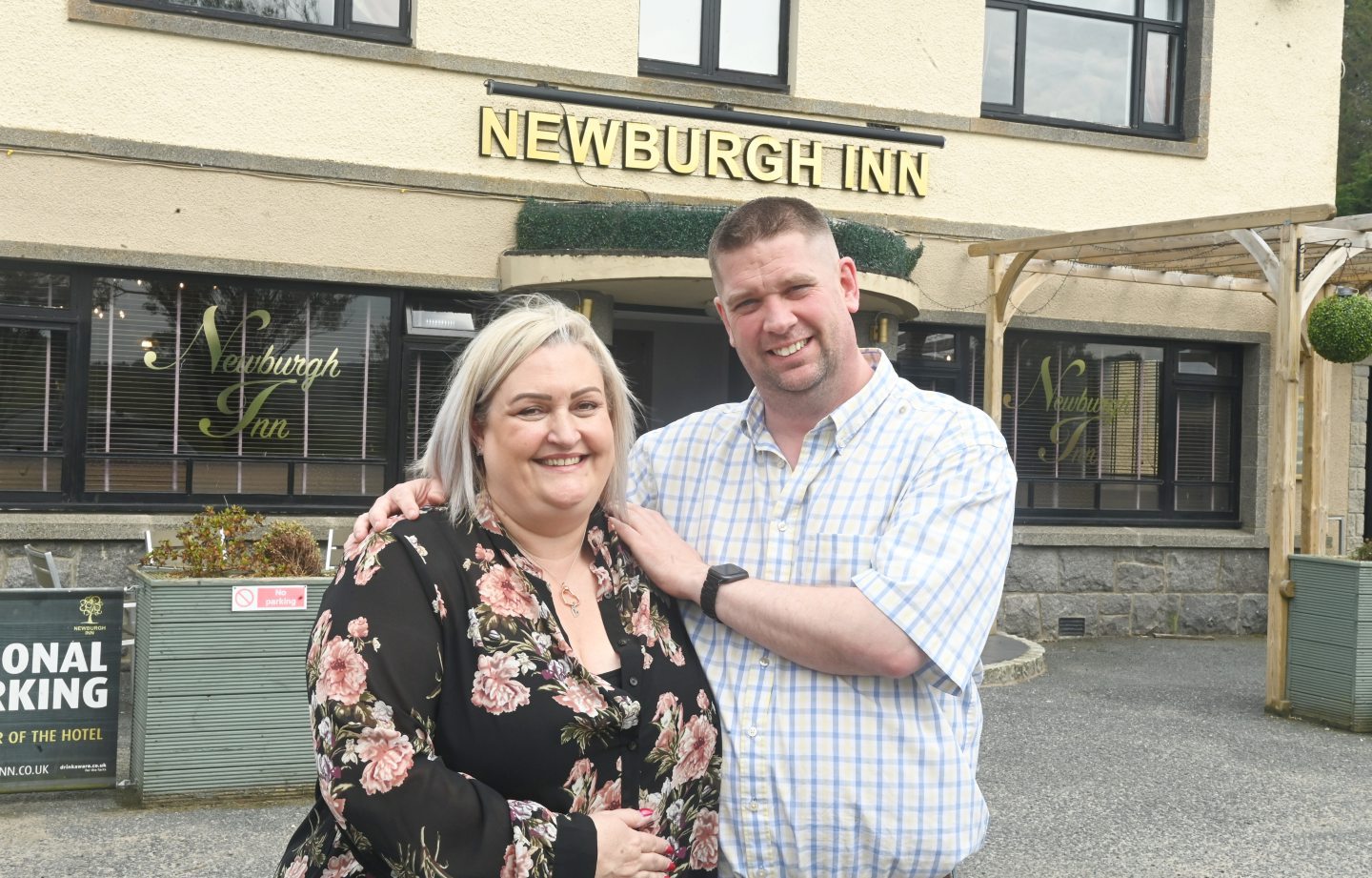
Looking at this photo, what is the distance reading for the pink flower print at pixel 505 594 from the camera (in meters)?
2.07

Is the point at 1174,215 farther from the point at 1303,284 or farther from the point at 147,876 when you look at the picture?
the point at 147,876

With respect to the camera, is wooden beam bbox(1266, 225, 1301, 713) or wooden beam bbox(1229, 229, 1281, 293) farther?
wooden beam bbox(1229, 229, 1281, 293)

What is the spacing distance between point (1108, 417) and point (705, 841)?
1017cm

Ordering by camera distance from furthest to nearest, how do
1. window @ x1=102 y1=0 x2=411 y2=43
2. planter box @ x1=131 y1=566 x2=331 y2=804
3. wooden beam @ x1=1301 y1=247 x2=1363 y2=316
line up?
window @ x1=102 y1=0 x2=411 y2=43 → wooden beam @ x1=1301 y1=247 x2=1363 y2=316 → planter box @ x1=131 y1=566 x2=331 y2=804

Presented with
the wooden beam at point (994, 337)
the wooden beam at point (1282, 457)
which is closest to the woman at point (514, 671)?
the wooden beam at point (1282, 457)

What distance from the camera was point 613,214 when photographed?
9102 millimetres

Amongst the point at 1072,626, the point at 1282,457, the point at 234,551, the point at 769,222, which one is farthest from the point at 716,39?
the point at 769,222

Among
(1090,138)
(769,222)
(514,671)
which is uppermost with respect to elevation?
(1090,138)

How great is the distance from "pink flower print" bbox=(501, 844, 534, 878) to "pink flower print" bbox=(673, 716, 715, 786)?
1.21 feet

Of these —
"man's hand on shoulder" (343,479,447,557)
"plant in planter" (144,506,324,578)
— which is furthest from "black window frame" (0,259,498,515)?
"man's hand on shoulder" (343,479,447,557)

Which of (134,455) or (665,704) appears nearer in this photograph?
(665,704)

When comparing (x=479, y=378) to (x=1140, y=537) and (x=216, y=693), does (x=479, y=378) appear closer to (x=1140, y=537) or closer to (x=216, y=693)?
(x=216, y=693)

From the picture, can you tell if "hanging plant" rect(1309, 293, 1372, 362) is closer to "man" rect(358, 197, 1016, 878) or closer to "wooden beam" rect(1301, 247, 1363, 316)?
"wooden beam" rect(1301, 247, 1363, 316)

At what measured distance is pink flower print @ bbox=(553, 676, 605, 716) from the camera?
205 cm
